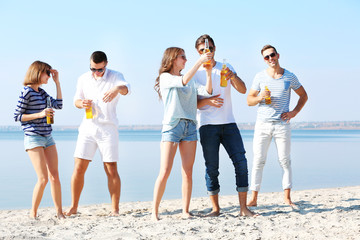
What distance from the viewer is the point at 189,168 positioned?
439cm

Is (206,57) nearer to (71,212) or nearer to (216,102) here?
(216,102)

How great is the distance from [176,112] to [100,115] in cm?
100

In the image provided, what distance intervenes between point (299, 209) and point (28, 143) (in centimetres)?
318

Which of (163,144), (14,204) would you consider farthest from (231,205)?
(14,204)

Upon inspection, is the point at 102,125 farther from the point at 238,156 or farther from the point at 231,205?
the point at 231,205

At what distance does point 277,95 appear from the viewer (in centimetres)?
506

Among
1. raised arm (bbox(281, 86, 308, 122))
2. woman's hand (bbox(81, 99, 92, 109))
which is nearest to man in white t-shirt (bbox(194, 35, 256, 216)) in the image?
raised arm (bbox(281, 86, 308, 122))

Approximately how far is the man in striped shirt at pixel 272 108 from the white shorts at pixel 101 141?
1691mm

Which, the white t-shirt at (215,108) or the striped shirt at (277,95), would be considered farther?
the striped shirt at (277,95)

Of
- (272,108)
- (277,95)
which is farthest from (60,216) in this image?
(277,95)

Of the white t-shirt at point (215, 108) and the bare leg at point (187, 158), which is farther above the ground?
the white t-shirt at point (215, 108)

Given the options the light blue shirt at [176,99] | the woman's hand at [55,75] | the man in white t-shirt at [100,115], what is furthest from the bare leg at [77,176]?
the light blue shirt at [176,99]

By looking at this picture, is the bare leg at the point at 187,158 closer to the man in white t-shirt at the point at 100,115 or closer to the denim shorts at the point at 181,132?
the denim shorts at the point at 181,132

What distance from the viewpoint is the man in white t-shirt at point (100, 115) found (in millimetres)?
4730
